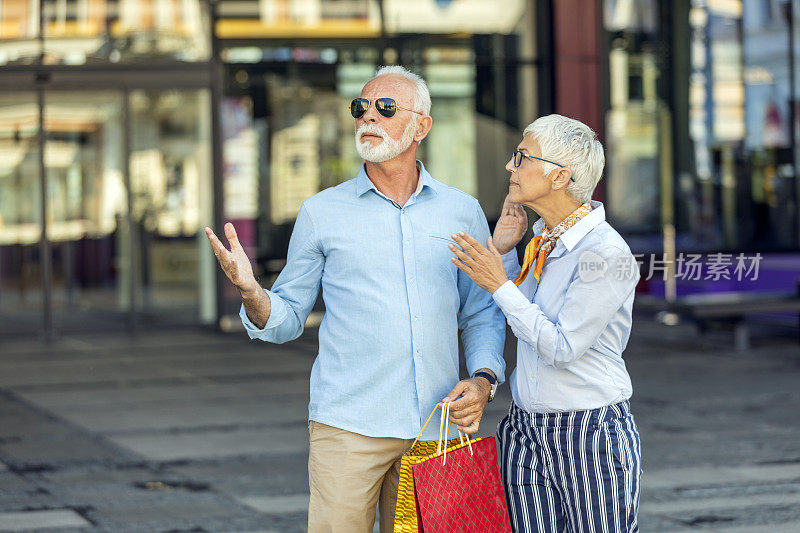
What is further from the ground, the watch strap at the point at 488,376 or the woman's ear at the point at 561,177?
the woman's ear at the point at 561,177

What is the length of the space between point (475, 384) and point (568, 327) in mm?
336

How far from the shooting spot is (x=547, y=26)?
14461 millimetres

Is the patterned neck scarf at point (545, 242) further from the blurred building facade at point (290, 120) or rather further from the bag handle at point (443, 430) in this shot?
the blurred building facade at point (290, 120)

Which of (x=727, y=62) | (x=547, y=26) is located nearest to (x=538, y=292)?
(x=547, y=26)

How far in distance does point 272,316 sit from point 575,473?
0.89 m

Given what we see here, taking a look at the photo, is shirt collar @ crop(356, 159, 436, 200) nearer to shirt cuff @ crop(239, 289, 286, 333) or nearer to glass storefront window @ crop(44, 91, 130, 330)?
shirt cuff @ crop(239, 289, 286, 333)

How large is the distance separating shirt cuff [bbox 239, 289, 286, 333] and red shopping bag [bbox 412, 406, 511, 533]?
1.86 feet

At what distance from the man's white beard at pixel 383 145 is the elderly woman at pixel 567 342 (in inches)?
12.8

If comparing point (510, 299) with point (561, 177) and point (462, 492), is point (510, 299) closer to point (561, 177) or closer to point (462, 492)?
point (561, 177)

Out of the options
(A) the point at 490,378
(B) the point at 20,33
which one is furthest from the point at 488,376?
(B) the point at 20,33

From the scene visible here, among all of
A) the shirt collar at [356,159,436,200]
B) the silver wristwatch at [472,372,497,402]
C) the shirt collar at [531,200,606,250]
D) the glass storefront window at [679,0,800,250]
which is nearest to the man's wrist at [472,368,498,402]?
the silver wristwatch at [472,372,497,402]

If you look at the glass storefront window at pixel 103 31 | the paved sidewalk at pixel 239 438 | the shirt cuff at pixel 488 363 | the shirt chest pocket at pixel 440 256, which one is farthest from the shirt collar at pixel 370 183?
the glass storefront window at pixel 103 31

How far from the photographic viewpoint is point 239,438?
24.8ft

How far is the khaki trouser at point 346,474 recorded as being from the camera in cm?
313
